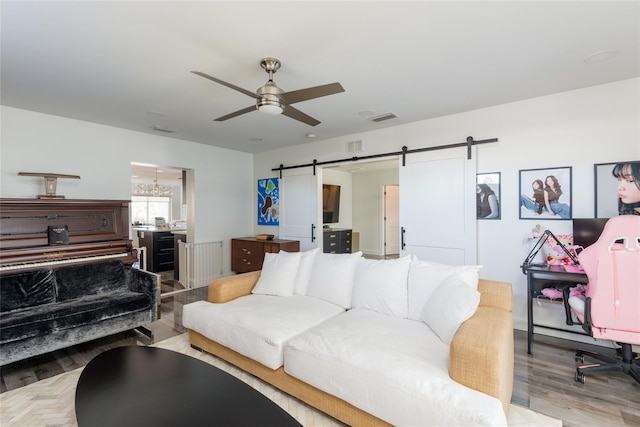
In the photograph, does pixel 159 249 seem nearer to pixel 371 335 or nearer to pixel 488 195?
pixel 371 335

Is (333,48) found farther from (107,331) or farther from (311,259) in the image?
(107,331)

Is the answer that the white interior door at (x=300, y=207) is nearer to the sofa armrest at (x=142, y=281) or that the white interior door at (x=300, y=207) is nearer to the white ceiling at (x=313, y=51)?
the white ceiling at (x=313, y=51)

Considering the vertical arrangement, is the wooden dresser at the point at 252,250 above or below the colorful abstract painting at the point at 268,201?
below

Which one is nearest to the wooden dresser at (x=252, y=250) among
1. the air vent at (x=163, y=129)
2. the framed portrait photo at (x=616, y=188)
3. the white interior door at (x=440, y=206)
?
the white interior door at (x=440, y=206)

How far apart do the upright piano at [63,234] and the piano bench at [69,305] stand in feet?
0.60

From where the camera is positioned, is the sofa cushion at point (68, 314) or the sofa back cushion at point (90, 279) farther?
the sofa back cushion at point (90, 279)

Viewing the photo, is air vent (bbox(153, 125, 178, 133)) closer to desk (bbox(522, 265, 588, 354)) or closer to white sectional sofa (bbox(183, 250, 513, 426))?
white sectional sofa (bbox(183, 250, 513, 426))

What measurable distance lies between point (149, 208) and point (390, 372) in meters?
12.6

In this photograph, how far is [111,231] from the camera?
379cm

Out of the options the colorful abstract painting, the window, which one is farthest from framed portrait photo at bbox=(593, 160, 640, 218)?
the window

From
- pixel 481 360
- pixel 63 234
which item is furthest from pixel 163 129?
pixel 481 360

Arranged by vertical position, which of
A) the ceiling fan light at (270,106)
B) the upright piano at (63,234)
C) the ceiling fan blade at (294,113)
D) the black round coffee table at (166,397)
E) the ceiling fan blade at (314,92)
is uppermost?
the ceiling fan blade at (314,92)

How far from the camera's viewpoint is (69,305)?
111 inches

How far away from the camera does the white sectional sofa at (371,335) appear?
4.76ft
